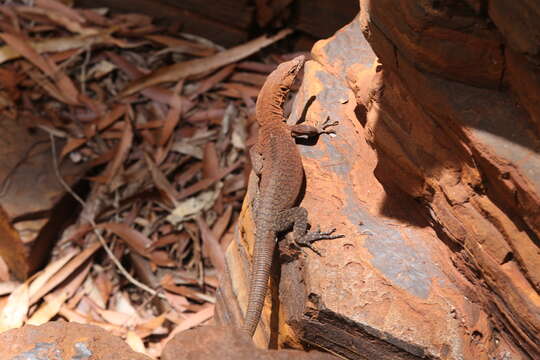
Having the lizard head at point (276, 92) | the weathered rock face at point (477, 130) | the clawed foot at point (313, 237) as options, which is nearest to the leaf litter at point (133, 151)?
the lizard head at point (276, 92)

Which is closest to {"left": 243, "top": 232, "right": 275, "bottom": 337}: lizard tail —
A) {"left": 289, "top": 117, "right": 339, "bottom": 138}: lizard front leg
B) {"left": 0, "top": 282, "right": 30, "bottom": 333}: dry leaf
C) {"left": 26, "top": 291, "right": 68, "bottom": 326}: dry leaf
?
{"left": 289, "top": 117, "right": 339, "bottom": 138}: lizard front leg

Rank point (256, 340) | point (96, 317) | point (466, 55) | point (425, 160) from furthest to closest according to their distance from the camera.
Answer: point (96, 317) < point (256, 340) < point (425, 160) < point (466, 55)

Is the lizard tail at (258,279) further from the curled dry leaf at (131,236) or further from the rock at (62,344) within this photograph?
the curled dry leaf at (131,236)

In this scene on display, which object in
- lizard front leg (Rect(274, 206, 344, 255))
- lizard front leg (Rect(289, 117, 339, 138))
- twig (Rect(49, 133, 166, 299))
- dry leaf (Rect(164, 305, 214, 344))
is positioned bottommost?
dry leaf (Rect(164, 305, 214, 344))

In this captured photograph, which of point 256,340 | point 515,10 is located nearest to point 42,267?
point 256,340

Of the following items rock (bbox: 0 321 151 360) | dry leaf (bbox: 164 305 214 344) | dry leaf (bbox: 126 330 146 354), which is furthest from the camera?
dry leaf (bbox: 164 305 214 344)

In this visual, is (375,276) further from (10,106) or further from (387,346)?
(10,106)

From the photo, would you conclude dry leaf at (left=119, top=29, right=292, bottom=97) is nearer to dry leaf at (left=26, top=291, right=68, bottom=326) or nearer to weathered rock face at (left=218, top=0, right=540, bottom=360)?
dry leaf at (left=26, top=291, right=68, bottom=326)

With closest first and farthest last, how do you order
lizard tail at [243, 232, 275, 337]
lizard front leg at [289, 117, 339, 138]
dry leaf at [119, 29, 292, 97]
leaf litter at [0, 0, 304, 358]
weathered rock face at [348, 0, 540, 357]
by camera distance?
weathered rock face at [348, 0, 540, 357] < lizard tail at [243, 232, 275, 337] < lizard front leg at [289, 117, 339, 138] < leaf litter at [0, 0, 304, 358] < dry leaf at [119, 29, 292, 97]
